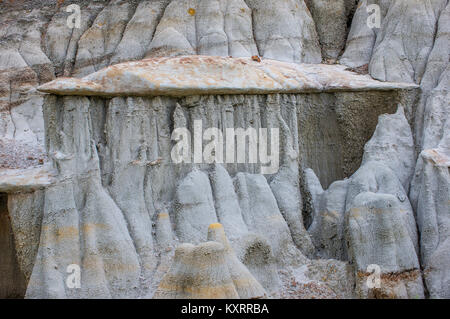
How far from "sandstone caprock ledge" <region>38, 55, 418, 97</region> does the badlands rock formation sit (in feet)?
0.13

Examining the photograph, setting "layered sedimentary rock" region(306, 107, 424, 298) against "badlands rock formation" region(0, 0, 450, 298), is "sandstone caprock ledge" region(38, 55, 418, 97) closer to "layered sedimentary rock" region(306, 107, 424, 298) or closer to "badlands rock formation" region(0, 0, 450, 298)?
"badlands rock formation" region(0, 0, 450, 298)

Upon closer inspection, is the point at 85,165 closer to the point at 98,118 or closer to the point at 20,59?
the point at 98,118

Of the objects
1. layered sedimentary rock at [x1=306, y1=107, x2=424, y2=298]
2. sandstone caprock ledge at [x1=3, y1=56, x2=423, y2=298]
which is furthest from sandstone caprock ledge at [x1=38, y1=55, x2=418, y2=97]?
layered sedimentary rock at [x1=306, y1=107, x2=424, y2=298]

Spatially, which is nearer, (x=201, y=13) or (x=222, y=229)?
(x=222, y=229)

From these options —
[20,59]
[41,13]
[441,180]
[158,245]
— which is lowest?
[158,245]

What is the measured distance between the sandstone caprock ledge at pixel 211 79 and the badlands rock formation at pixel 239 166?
39 mm

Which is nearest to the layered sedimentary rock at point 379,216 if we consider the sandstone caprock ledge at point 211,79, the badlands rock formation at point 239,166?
the badlands rock formation at point 239,166

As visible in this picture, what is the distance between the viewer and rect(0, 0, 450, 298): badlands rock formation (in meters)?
12.2

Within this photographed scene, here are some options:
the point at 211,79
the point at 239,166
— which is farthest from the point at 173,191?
the point at 211,79

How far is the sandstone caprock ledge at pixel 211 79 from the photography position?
13047 mm

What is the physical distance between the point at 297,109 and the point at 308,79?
0.75 meters

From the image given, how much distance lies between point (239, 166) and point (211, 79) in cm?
203

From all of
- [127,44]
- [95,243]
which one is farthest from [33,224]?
[127,44]

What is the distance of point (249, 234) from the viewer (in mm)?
12844
